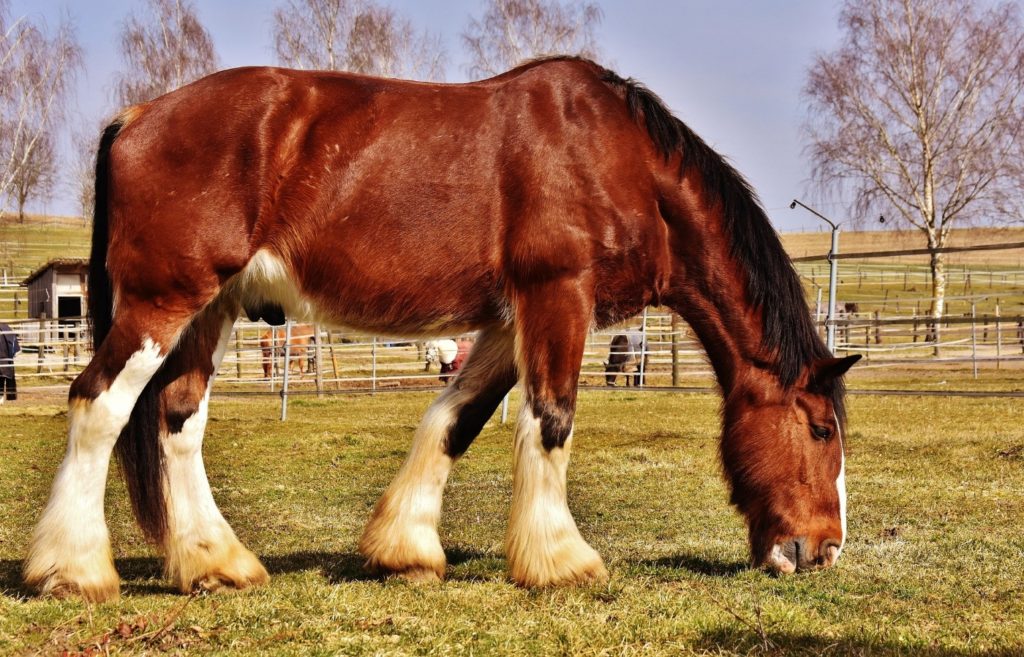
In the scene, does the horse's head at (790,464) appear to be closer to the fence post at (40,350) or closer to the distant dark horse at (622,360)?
the fence post at (40,350)

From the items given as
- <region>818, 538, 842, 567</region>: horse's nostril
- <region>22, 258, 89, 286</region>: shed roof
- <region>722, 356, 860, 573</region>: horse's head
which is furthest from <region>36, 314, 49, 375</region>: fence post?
Answer: <region>818, 538, 842, 567</region>: horse's nostril

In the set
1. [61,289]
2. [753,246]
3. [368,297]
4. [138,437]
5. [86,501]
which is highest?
[61,289]

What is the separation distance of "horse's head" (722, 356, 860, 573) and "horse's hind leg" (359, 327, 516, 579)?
1.12m

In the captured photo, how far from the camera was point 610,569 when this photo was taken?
14.1 feet

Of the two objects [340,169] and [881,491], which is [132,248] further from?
[881,491]

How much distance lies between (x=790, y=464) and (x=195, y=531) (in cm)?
262

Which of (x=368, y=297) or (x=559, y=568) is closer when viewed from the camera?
(x=559, y=568)

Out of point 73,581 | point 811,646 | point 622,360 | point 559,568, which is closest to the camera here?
point 811,646

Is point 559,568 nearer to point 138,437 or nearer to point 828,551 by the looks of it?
point 828,551

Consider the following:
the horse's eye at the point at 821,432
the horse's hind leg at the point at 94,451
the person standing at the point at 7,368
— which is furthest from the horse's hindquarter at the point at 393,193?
the person standing at the point at 7,368

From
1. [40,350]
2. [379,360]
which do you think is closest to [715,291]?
[40,350]

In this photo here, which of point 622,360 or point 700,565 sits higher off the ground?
point 622,360

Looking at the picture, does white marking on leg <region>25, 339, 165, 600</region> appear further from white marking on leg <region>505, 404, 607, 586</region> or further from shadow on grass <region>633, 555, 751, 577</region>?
shadow on grass <region>633, 555, 751, 577</region>

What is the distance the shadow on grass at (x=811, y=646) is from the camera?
9.82 ft
